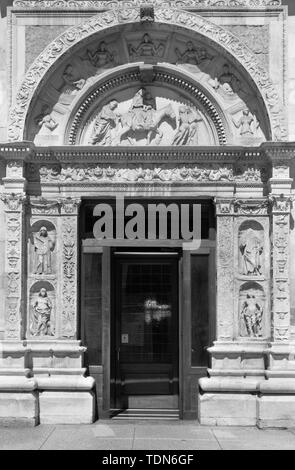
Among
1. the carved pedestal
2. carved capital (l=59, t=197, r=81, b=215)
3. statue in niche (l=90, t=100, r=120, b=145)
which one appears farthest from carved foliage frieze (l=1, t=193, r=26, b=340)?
the carved pedestal

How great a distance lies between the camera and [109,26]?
1099cm

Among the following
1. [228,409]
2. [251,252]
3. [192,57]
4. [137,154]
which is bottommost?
[228,409]

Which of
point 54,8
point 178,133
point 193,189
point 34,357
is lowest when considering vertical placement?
point 34,357

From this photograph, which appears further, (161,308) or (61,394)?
(161,308)

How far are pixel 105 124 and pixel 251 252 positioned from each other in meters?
3.16

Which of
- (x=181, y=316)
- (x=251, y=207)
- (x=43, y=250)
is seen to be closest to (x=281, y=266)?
(x=251, y=207)

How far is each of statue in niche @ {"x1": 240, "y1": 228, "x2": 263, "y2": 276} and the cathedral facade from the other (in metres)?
0.02

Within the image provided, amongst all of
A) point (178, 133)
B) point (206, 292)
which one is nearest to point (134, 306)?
point (206, 292)

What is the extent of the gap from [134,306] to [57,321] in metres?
1.32

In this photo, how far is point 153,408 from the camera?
11359 millimetres

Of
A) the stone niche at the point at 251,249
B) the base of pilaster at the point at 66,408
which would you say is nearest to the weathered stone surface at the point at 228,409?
the base of pilaster at the point at 66,408

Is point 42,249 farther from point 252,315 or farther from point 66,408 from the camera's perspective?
point 252,315

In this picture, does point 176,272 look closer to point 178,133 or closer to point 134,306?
point 134,306

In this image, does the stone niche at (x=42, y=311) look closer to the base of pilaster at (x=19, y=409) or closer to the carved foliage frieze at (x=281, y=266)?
the base of pilaster at (x=19, y=409)
